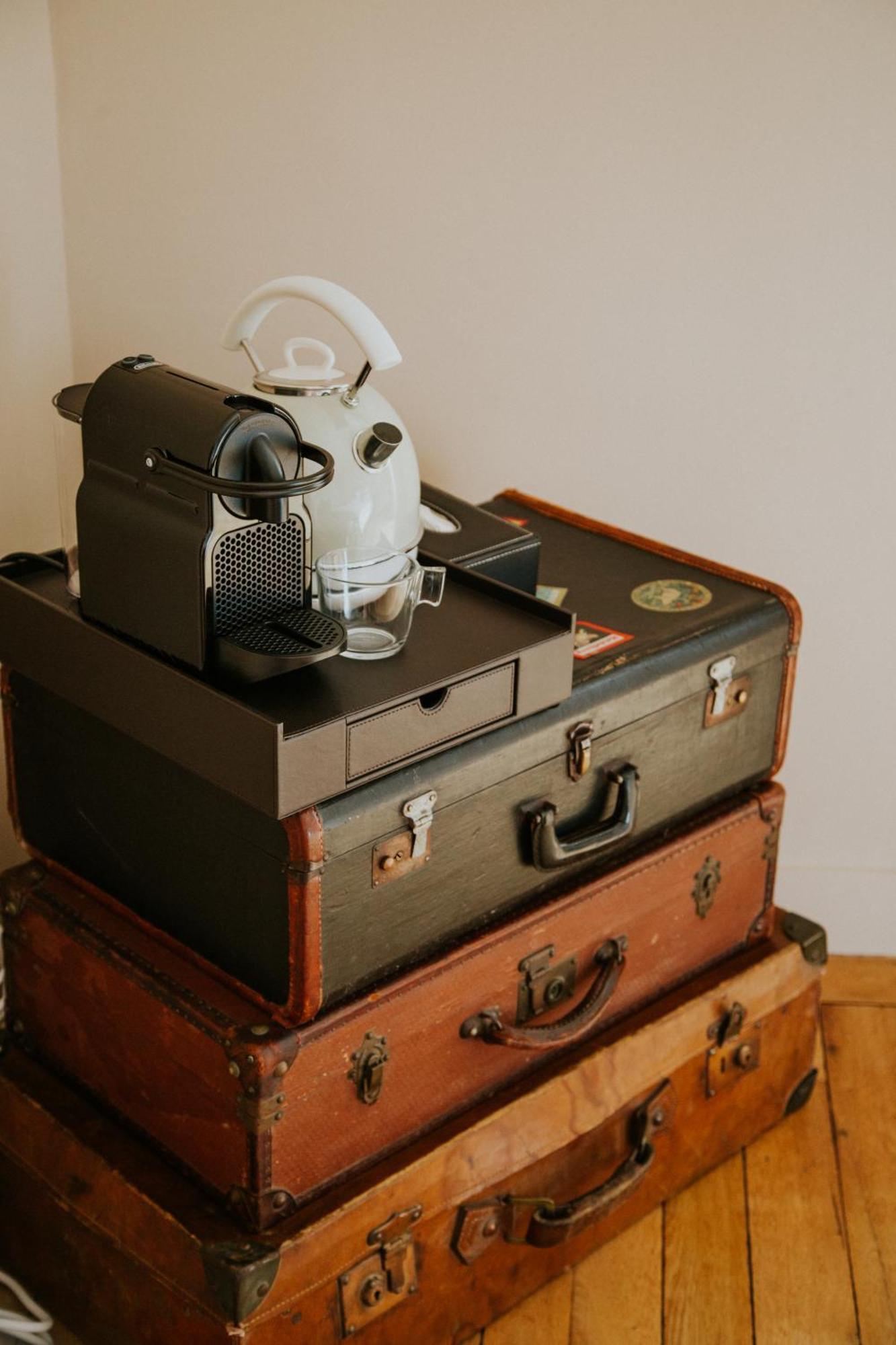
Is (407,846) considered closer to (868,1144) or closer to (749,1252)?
(749,1252)

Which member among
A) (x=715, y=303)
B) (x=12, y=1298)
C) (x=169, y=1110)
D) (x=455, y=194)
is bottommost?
(x=12, y=1298)

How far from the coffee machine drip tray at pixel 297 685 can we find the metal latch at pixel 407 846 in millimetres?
60

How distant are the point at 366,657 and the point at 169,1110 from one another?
1.53 ft

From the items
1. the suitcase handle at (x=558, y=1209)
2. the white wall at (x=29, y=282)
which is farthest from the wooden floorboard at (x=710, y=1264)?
the white wall at (x=29, y=282)

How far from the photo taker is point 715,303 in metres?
1.89

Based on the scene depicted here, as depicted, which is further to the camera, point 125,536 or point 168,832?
point 168,832

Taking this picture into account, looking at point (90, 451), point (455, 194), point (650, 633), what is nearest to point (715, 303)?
point (455, 194)

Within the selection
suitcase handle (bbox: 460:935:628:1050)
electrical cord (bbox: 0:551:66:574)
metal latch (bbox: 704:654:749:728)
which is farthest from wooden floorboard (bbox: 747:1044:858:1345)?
electrical cord (bbox: 0:551:66:574)

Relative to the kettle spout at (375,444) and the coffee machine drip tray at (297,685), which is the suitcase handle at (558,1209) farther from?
the kettle spout at (375,444)

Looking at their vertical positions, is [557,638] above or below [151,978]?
above

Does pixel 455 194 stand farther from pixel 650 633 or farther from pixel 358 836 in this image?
pixel 358 836

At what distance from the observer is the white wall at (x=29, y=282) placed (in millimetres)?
1675

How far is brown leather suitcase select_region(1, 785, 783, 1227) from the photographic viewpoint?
128 cm

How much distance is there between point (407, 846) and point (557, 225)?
92 cm
